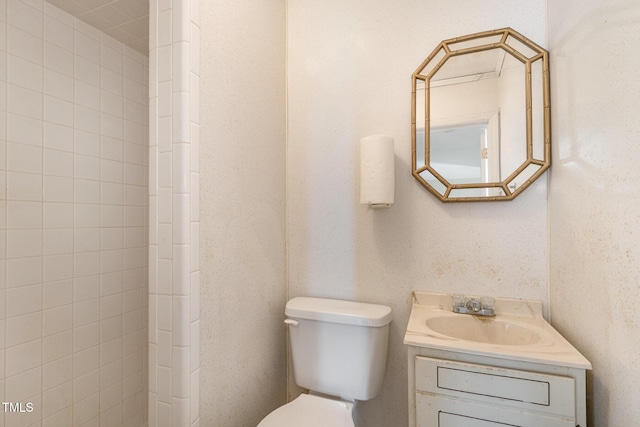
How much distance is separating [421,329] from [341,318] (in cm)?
32

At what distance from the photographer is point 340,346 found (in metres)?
1.28

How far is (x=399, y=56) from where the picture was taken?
1438 mm

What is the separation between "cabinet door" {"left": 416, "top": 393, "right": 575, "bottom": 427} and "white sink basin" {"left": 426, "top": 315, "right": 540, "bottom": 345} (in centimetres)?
27

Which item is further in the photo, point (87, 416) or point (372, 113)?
point (87, 416)

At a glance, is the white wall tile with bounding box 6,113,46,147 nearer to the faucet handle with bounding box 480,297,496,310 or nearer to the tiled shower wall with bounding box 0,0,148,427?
the tiled shower wall with bounding box 0,0,148,427

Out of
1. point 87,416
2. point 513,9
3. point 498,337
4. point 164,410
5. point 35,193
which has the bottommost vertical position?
point 87,416

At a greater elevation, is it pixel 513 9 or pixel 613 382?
pixel 513 9

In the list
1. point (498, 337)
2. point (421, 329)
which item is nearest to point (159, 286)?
point (421, 329)

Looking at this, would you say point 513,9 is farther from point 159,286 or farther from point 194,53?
point 159,286

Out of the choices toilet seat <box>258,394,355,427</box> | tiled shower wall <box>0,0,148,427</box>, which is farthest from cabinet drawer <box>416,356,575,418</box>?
tiled shower wall <box>0,0,148,427</box>

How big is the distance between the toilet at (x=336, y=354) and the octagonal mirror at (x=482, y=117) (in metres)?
0.63

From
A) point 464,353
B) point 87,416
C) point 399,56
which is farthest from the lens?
point 87,416

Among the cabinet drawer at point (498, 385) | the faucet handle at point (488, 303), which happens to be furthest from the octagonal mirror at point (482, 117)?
the cabinet drawer at point (498, 385)

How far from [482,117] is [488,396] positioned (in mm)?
1022
